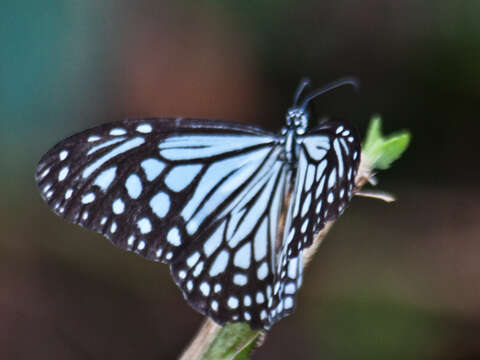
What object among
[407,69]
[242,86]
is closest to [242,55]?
[242,86]

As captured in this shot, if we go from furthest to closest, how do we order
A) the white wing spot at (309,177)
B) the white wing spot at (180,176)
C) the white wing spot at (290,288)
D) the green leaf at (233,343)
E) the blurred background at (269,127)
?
the blurred background at (269,127)
the white wing spot at (180,176)
the white wing spot at (309,177)
the white wing spot at (290,288)
the green leaf at (233,343)

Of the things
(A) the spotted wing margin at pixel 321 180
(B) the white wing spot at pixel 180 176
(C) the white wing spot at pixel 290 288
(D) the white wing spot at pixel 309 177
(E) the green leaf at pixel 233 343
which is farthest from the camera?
(B) the white wing spot at pixel 180 176

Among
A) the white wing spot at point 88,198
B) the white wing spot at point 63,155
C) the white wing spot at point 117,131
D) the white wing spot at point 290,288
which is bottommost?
the white wing spot at point 290,288

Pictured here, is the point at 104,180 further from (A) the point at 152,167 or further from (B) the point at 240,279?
(B) the point at 240,279

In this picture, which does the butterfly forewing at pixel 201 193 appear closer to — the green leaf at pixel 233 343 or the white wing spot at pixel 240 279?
the white wing spot at pixel 240 279

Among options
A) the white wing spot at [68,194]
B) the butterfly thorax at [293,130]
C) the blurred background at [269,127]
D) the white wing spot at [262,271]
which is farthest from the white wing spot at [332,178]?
the blurred background at [269,127]

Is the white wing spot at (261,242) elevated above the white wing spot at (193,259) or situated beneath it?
elevated above

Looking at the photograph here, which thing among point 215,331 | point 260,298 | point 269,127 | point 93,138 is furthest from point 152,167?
point 269,127
